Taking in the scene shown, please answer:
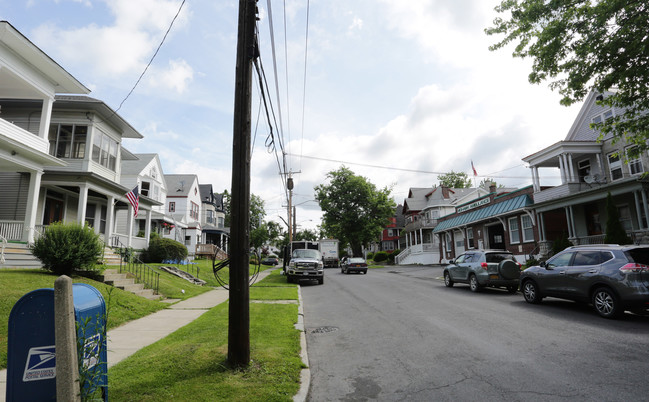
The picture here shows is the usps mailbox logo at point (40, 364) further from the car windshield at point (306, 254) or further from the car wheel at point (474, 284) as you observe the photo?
the car windshield at point (306, 254)

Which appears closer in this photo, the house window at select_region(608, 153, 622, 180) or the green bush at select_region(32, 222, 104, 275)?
the green bush at select_region(32, 222, 104, 275)

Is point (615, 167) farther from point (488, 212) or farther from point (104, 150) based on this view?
point (104, 150)

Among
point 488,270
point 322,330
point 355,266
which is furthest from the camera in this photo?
point 355,266

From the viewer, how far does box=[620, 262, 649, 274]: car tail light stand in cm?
824

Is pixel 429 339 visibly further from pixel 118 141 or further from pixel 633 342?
pixel 118 141

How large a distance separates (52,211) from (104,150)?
383cm

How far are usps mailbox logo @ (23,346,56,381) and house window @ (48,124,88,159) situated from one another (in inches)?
695

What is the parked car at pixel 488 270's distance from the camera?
45.2ft

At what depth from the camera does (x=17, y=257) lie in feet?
40.9

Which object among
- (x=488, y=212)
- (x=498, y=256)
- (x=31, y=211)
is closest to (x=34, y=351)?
(x=31, y=211)

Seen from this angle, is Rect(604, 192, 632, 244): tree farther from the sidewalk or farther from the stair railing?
the stair railing

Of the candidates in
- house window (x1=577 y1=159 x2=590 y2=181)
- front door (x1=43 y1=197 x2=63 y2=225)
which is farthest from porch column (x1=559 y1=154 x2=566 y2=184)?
front door (x1=43 y1=197 x2=63 y2=225)

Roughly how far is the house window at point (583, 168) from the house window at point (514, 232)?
4904 millimetres

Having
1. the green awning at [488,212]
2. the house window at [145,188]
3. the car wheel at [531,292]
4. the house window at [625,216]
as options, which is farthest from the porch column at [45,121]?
the house window at [625,216]
